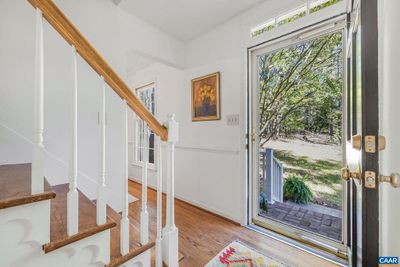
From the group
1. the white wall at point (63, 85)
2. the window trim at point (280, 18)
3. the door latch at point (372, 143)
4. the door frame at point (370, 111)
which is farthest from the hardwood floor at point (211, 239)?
the window trim at point (280, 18)

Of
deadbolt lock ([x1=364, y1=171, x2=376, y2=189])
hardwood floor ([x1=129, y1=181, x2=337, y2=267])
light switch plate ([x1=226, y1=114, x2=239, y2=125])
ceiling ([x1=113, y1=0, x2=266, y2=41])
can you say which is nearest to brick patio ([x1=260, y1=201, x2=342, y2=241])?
hardwood floor ([x1=129, y1=181, x2=337, y2=267])

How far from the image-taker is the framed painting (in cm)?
247

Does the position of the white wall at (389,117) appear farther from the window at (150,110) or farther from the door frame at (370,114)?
the window at (150,110)

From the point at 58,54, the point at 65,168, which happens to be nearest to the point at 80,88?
the point at 58,54

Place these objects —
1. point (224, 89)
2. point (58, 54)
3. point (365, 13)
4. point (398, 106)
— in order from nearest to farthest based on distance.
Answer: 1. point (365, 13)
2. point (398, 106)
3. point (58, 54)
4. point (224, 89)

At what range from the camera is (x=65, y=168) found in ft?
5.88

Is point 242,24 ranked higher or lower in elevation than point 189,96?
higher

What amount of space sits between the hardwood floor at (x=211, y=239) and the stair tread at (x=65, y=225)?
2.77 ft

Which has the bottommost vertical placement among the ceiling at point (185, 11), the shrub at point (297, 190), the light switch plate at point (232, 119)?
the shrub at point (297, 190)

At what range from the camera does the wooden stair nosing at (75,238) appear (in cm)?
81

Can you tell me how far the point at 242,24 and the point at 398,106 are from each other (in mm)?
1851

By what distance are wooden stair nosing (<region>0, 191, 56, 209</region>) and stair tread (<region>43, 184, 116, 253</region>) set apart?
214mm

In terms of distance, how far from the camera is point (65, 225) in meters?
1.00

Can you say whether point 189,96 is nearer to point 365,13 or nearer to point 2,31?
point 2,31
